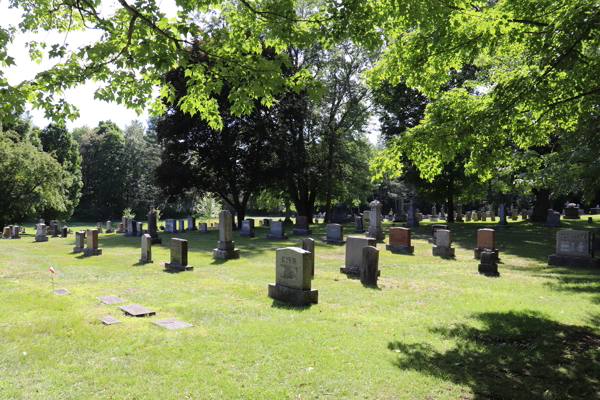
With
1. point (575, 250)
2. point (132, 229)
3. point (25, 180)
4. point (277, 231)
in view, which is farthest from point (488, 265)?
point (25, 180)

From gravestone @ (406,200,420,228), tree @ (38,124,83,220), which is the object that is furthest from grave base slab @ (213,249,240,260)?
tree @ (38,124,83,220)

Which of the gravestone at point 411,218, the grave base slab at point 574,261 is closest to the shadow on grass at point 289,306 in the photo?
the grave base slab at point 574,261

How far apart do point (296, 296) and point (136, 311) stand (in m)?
3.21

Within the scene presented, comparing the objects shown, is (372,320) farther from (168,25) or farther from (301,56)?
(301,56)

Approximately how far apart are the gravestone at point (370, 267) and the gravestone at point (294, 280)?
8.20 feet

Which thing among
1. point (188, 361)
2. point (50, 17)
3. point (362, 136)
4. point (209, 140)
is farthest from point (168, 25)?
point (362, 136)

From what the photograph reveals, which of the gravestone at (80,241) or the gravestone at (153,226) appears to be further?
the gravestone at (153,226)

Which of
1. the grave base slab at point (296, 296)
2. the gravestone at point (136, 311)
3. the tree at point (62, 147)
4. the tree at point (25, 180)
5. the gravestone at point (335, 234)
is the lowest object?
the gravestone at point (136, 311)

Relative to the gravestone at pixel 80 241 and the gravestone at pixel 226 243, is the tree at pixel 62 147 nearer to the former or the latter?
the gravestone at pixel 80 241

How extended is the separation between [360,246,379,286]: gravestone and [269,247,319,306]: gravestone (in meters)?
2.50

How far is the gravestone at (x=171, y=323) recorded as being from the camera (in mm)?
7148

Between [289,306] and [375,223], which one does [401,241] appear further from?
[289,306]

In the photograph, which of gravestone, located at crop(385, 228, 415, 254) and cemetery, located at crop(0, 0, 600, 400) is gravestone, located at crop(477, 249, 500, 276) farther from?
gravestone, located at crop(385, 228, 415, 254)

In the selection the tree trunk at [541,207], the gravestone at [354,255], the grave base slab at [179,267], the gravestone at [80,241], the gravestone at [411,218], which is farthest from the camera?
the gravestone at [411,218]
